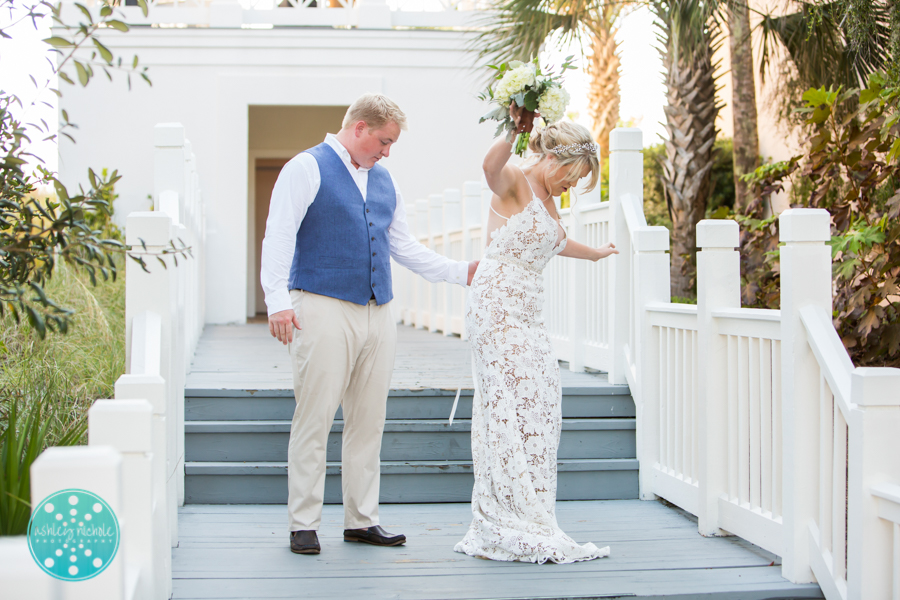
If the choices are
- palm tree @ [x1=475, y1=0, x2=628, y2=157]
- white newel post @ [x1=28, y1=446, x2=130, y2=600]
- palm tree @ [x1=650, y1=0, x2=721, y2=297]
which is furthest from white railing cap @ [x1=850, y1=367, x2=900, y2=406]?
palm tree @ [x1=475, y1=0, x2=628, y2=157]

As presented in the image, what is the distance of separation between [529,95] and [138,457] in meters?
2.05

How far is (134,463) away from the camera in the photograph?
7.73ft

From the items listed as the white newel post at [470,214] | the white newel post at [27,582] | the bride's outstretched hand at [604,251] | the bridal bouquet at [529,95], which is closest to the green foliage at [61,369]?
the white newel post at [27,582]

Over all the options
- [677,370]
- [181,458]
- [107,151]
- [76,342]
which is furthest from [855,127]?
[107,151]

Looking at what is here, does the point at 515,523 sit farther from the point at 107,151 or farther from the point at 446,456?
the point at 107,151

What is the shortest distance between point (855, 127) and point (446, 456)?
395 cm

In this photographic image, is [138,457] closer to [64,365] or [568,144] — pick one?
[568,144]

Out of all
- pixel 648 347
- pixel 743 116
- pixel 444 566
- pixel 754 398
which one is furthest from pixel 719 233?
pixel 743 116

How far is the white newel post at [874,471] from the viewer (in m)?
2.72

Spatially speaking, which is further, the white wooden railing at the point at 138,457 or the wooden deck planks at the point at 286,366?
the wooden deck planks at the point at 286,366

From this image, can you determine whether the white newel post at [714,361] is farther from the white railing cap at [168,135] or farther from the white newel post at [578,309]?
the white railing cap at [168,135]

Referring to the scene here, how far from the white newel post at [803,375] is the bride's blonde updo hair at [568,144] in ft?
2.71

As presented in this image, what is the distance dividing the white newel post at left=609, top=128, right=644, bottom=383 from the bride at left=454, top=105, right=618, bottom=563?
1429 millimetres

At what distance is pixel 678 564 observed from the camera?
3.38 metres
